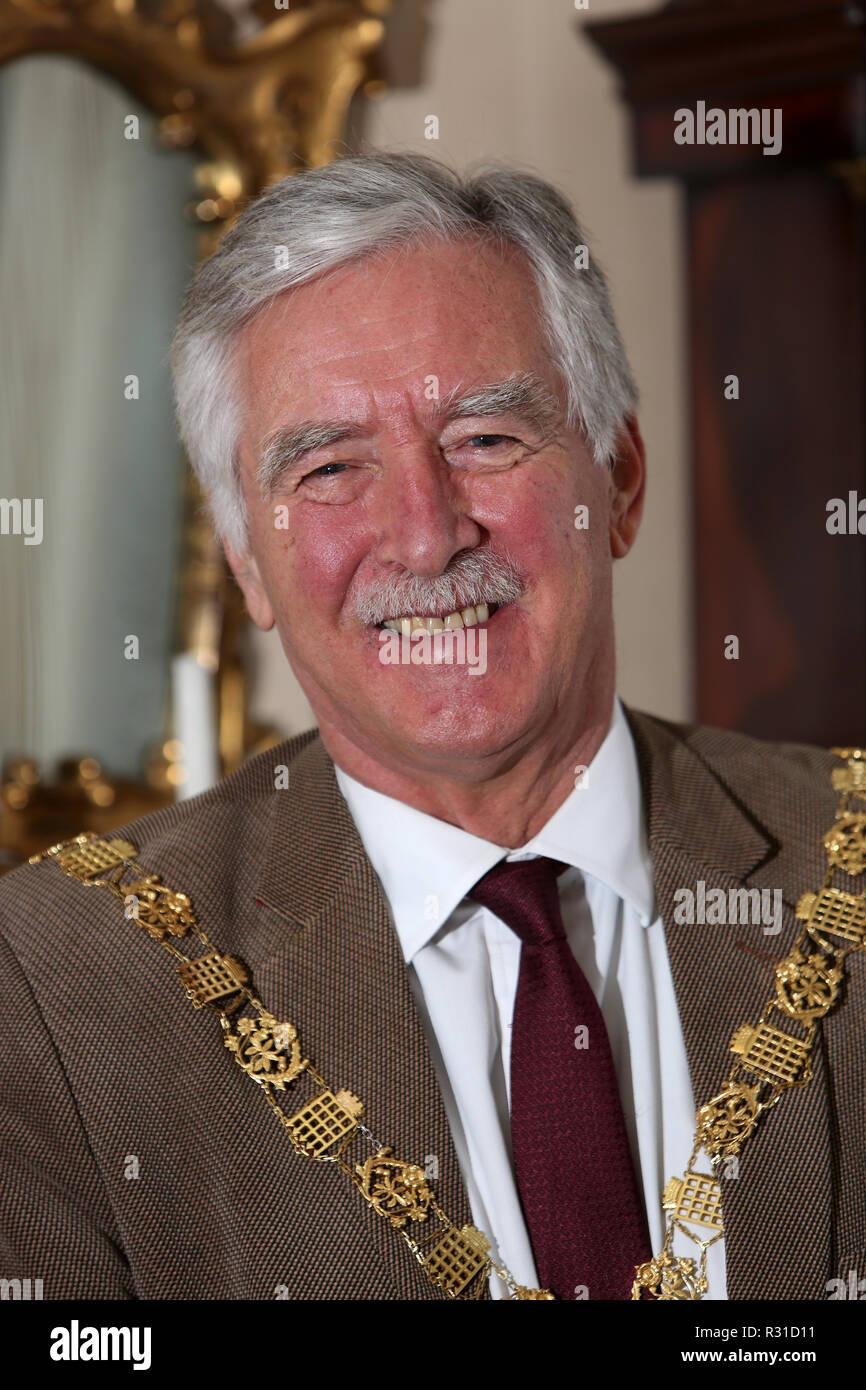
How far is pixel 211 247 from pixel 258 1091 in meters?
1.26

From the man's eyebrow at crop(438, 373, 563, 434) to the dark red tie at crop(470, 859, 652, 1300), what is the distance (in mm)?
372

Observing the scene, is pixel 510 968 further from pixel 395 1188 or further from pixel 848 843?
pixel 848 843

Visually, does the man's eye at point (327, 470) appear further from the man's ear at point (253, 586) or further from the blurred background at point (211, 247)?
the blurred background at point (211, 247)

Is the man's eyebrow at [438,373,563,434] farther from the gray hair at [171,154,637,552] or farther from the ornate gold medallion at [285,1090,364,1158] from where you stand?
the ornate gold medallion at [285,1090,364,1158]

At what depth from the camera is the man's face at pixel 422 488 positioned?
122cm

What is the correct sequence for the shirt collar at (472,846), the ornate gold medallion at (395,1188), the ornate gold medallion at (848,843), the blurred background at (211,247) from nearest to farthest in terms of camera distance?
1. the ornate gold medallion at (395,1188)
2. the shirt collar at (472,846)
3. the ornate gold medallion at (848,843)
4. the blurred background at (211,247)

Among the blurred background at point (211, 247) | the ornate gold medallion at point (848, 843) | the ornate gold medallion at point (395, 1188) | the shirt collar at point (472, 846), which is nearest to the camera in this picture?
the ornate gold medallion at point (395, 1188)

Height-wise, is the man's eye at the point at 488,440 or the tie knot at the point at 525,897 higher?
the man's eye at the point at 488,440

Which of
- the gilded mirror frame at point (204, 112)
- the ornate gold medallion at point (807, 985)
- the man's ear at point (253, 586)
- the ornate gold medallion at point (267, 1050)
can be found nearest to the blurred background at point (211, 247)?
the gilded mirror frame at point (204, 112)

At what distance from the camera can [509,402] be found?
4.07 ft

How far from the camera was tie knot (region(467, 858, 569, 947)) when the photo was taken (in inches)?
49.0

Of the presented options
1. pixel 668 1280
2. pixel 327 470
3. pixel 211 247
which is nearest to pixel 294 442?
pixel 327 470

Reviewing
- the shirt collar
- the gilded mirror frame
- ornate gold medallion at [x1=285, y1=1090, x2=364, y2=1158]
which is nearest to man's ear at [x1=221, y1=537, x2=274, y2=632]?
the shirt collar
